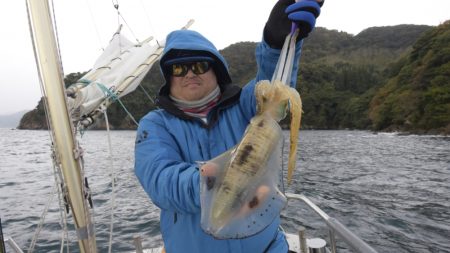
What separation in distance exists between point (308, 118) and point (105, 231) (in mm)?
99147

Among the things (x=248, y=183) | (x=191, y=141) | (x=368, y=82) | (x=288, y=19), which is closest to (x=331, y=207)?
(x=191, y=141)

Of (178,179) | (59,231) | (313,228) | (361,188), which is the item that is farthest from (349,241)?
(361,188)

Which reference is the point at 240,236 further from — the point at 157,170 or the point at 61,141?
the point at 61,141

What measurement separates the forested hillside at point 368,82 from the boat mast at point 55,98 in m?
1.32

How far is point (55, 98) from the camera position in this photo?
7.16ft

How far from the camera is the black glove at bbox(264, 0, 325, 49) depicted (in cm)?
178

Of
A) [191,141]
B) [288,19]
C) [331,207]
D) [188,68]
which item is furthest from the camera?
[331,207]

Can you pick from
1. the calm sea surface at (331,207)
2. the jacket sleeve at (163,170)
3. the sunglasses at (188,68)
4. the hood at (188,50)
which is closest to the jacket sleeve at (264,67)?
the hood at (188,50)

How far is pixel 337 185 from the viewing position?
1541cm

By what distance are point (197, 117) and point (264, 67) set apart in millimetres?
549

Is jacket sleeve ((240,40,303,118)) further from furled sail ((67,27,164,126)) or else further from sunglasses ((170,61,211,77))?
furled sail ((67,27,164,126))

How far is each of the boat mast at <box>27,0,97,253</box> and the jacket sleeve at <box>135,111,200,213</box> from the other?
547mm

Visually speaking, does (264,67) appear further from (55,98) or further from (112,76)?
(112,76)

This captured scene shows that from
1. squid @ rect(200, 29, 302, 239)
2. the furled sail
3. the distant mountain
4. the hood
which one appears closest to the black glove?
the hood
